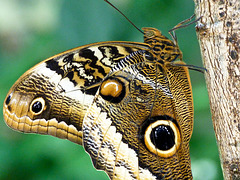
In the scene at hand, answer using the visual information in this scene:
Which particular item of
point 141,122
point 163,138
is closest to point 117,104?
point 141,122

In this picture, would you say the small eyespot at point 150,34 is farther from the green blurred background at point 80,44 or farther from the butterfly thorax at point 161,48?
the green blurred background at point 80,44

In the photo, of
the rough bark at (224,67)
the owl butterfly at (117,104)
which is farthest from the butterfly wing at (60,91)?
the rough bark at (224,67)

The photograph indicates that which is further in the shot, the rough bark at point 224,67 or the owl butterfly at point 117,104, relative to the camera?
the owl butterfly at point 117,104

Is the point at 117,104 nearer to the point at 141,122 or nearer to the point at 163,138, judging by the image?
the point at 141,122

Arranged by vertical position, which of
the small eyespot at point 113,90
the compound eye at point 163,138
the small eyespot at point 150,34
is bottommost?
the compound eye at point 163,138

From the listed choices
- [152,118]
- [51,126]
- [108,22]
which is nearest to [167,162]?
→ [152,118]

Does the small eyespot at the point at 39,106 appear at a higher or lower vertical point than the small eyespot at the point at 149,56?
lower
